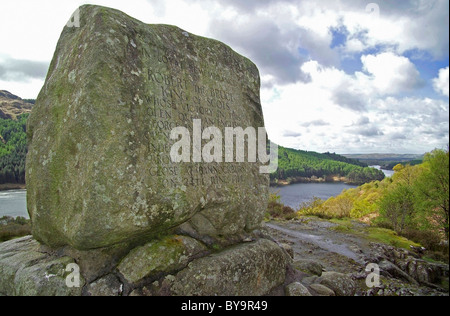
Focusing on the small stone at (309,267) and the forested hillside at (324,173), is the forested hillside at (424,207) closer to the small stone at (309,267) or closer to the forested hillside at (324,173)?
the small stone at (309,267)

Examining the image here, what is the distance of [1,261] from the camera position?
4.69 m

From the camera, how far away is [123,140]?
4.05 m

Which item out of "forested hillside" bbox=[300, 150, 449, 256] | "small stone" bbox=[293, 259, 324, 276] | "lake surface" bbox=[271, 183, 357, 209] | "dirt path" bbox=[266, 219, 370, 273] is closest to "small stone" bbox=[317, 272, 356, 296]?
"small stone" bbox=[293, 259, 324, 276]

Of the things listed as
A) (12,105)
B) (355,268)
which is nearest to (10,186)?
(355,268)

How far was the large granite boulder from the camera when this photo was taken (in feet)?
12.9

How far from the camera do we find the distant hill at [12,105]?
10218 centimetres

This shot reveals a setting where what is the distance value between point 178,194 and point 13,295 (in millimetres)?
3059

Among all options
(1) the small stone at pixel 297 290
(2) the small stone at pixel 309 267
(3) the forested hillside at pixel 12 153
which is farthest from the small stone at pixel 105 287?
(3) the forested hillside at pixel 12 153

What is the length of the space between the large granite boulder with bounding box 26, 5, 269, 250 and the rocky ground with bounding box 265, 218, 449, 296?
2251 mm

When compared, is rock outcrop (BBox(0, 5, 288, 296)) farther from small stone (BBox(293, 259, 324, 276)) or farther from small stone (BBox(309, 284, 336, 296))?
small stone (BBox(293, 259, 324, 276))

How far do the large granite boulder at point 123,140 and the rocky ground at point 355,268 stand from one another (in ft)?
7.38

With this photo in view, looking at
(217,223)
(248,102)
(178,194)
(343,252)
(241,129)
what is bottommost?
(343,252)
